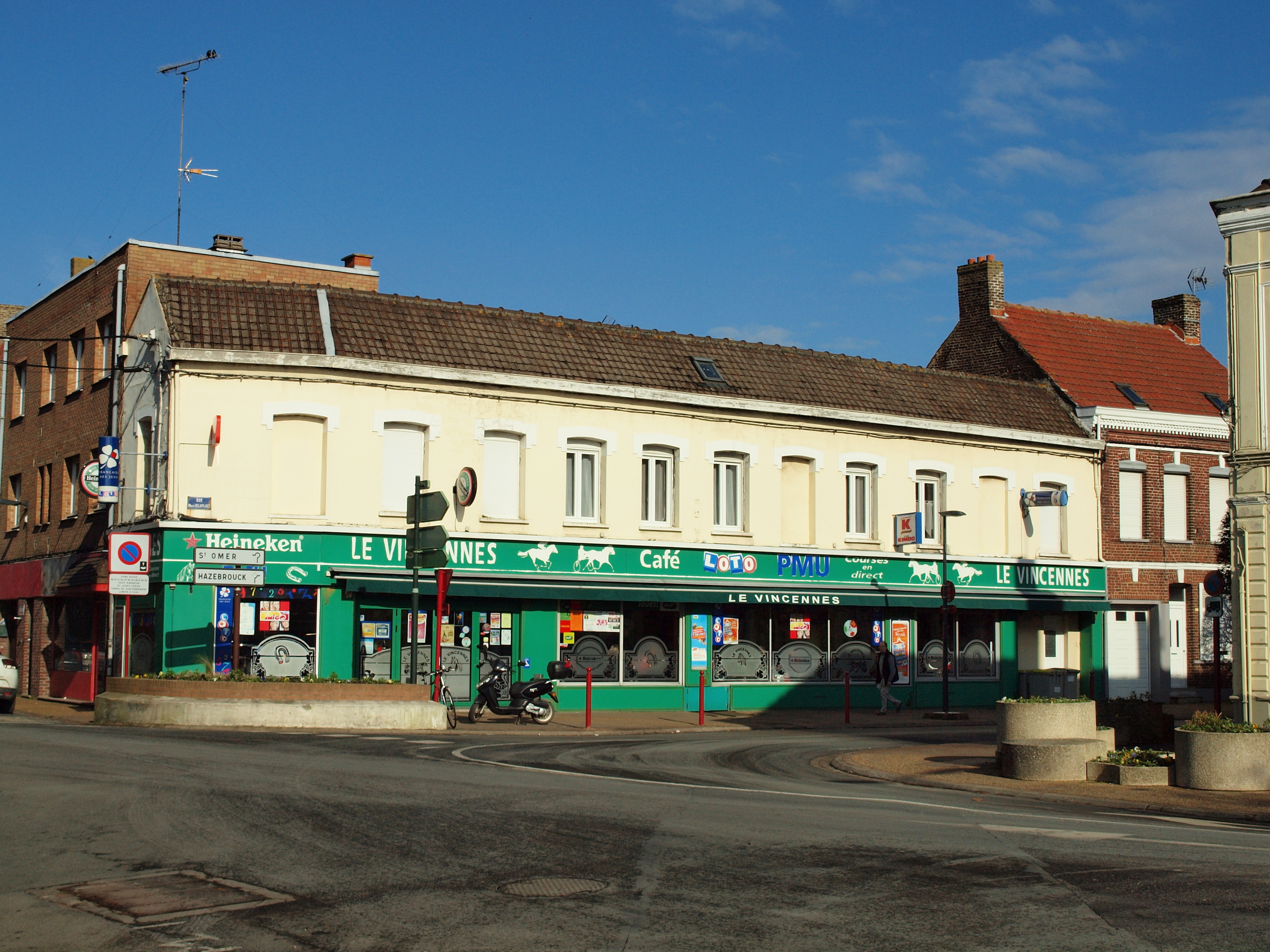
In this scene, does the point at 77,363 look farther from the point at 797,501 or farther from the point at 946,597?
the point at 946,597

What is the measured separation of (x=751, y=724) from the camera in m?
25.6

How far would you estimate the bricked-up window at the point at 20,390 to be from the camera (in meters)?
34.5

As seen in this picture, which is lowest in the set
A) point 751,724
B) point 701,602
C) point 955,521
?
point 751,724

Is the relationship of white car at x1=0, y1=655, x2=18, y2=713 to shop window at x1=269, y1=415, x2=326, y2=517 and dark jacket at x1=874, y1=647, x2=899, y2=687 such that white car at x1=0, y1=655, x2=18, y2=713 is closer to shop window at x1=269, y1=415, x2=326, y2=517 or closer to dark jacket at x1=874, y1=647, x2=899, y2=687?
shop window at x1=269, y1=415, x2=326, y2=517

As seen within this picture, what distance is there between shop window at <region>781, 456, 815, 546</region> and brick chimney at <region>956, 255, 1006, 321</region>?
403 inches

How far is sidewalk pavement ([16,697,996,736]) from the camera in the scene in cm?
2227

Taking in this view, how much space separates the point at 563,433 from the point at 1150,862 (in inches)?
755

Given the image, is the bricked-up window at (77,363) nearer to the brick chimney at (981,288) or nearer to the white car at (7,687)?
the white car at (7,687)

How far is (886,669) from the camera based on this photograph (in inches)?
1141

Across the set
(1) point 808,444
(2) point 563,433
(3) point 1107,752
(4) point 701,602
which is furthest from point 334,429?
(3) point 1107,752

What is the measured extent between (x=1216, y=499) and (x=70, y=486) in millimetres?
29277

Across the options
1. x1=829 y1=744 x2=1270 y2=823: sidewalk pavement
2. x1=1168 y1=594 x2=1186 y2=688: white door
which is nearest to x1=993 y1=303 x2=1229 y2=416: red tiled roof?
x1=1168 y1=594 x2=1186 y2=688: white door

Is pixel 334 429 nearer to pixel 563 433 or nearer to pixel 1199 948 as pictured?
pixel 563 433

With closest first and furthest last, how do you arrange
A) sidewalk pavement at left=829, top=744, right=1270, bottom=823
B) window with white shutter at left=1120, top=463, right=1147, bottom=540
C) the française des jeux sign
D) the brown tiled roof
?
sidewalk pavement at left=829, top=744, right=1270, bottom=823, the française des jeux sign, the brown tiled roof, window with white shutter at left=1120, top=463, right=1147, bottom=540
